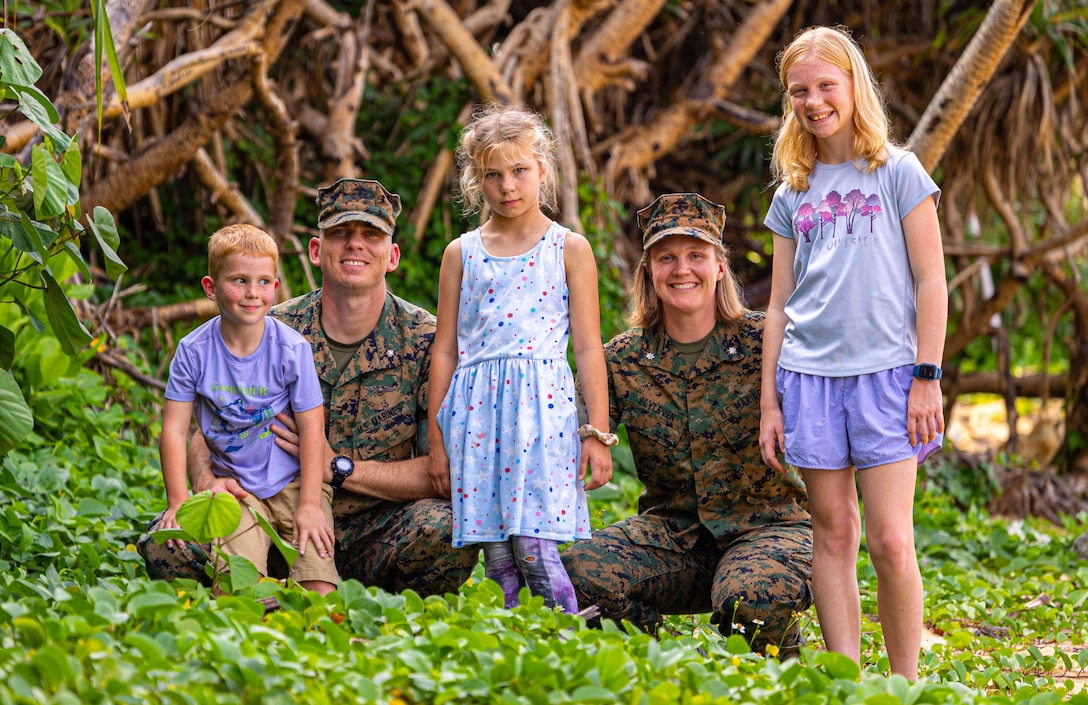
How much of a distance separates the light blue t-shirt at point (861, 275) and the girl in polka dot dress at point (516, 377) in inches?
22.7

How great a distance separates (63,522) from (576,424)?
1.68 metres

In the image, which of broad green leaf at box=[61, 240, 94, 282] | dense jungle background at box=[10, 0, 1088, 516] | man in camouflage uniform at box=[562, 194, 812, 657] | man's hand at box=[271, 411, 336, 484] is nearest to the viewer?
broad green leaf at box=[61, 240, 94, 282]

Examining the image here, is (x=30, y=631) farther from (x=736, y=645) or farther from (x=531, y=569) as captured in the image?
(x=736, y=645)

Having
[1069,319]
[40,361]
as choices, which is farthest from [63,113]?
[1069,319]

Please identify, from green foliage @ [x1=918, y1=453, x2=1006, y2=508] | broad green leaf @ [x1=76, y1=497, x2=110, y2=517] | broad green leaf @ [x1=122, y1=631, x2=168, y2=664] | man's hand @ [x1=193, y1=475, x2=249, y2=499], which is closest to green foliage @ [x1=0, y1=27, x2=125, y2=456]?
man's hand @ [x1=193, y1=475, x2=249, y2=499]

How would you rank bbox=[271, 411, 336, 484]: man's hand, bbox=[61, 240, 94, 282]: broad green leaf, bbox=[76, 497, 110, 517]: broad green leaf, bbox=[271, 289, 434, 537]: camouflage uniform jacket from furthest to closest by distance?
bbox=[76, 497, 110, 517]: broad green leaf → bbox=[271, 289, 434, 537]: camouflage uniform jacket → bbox=[271, 411, 336, 484]: man's hand → bbox=[61, 240, 94, 282]: broad green leaf

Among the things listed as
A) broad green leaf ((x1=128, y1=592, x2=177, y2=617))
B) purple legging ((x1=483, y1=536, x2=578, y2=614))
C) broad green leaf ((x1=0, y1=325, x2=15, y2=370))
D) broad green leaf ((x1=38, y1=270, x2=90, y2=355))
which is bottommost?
purple legging ((x1=483, y1=536, x2=578, y2=614))

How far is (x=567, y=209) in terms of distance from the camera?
6211mm

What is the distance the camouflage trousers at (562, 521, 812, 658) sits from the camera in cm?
296

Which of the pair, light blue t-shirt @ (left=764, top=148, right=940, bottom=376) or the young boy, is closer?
light blue t-shirt @ (left=764, top=148, right=940, bottom=376)

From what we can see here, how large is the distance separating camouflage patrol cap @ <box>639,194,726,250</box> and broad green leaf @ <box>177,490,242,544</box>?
55.1 inches

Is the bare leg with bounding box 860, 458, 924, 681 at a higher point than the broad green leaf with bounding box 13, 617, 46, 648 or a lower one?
lower

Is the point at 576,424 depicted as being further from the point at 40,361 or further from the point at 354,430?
the point at 40,361

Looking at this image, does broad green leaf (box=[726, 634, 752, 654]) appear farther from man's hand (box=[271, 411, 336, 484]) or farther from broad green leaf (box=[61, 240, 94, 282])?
broad green leaf (box=[61, 240, 94, 282])
